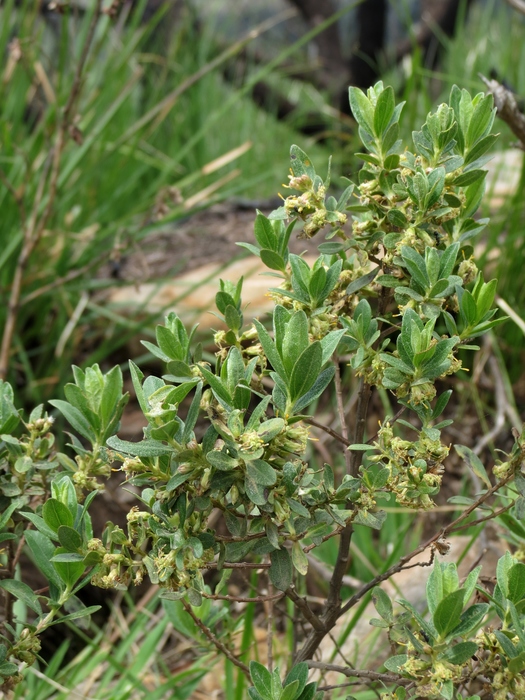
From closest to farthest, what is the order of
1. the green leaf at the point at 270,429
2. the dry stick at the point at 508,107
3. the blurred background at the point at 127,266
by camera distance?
the green leaf at the point at 270,429, the dry stick at the point at 508,107, the blurred background at the point at 127,266

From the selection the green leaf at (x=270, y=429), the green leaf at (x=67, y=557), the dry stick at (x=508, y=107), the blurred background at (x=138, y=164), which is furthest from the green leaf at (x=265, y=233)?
the blurred background at (x=138, y=164)

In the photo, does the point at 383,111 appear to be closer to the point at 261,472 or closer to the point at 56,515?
the point at 261,472

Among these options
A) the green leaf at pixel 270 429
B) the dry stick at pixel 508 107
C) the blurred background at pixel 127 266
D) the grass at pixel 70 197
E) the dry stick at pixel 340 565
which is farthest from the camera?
the grass at pixel 70 197

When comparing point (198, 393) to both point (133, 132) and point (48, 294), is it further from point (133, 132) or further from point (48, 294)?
point (133, 132)

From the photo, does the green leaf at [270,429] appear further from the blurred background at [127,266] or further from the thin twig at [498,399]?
the thin twig at [498,399]

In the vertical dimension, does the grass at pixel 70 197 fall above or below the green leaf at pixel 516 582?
below

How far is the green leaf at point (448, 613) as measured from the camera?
0.57 m

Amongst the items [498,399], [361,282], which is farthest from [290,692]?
[498,399]

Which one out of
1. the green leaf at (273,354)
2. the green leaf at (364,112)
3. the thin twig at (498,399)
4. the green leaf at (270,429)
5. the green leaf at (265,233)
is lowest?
the thin twig at (498,399)

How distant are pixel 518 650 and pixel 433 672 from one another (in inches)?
2.9

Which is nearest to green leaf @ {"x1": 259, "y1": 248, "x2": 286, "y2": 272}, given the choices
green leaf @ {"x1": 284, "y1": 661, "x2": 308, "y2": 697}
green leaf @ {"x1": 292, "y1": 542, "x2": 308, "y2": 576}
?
green leaf @ {"x1": 292, "y1": 542, "x2": 308, "y2": 576}

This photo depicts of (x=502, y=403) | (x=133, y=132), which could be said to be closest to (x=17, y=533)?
(x=502, y=403)

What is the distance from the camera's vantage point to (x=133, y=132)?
2178 millimetres

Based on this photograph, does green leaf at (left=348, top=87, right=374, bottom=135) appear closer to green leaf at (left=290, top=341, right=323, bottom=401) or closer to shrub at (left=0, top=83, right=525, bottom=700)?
shrub at (left=0, top=83, right=525, bottom=700)
